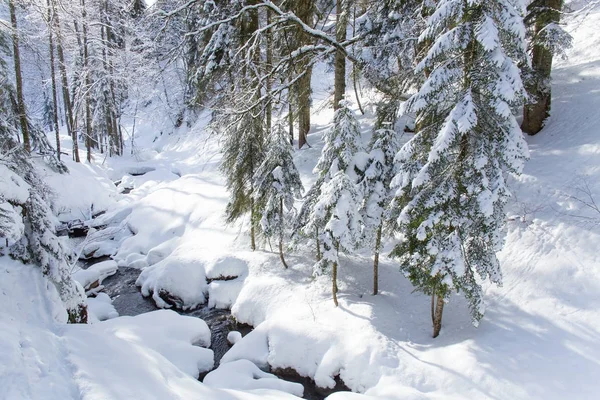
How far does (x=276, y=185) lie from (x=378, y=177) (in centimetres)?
392

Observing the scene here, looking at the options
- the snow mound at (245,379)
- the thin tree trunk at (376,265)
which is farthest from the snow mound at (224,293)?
the thin tree trunk at (376,265)

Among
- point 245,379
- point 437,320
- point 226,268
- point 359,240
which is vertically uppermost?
point 359,240

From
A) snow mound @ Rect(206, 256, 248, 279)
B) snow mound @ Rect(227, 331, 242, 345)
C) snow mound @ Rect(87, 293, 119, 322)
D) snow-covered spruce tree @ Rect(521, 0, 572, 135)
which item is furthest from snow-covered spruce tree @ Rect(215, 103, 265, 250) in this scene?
snow-covered spruce tree @ Rect(521, 0, 572, 135)

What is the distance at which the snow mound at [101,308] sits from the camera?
513 inches

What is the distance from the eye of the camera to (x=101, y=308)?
13.5m

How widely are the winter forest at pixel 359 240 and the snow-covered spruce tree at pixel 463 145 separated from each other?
0.05m

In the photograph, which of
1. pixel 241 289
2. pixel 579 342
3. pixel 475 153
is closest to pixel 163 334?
pixel 241 289

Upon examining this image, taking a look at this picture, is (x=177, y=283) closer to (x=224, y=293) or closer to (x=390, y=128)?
(x=224, y=293)

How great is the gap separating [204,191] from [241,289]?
848 cm

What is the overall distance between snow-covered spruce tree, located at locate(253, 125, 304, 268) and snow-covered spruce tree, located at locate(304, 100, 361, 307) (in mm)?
2262

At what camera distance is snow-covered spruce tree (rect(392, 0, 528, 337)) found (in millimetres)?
6980

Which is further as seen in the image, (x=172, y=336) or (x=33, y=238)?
(x=172, y=336)

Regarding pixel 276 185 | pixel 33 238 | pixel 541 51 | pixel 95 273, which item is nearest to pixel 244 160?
pixel 276 185

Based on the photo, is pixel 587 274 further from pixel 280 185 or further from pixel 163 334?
pixel 163 334
